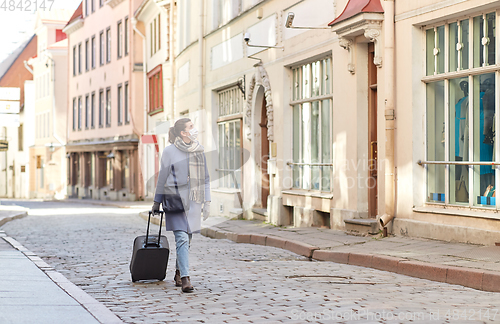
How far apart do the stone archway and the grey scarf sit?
855cm

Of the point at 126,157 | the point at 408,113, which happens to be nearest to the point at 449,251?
the point at 408,113

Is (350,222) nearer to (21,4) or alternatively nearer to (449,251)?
(449,251)

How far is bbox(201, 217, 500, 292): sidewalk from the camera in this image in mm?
7716

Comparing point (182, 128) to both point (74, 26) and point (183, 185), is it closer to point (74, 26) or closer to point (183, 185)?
point (183, 185)

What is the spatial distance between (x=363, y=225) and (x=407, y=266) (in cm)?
356

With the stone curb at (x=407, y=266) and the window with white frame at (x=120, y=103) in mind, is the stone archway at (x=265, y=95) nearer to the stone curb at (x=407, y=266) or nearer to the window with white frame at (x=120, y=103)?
the stone curb at (x=407, y=266)

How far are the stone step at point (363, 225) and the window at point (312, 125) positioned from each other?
1.66 metres

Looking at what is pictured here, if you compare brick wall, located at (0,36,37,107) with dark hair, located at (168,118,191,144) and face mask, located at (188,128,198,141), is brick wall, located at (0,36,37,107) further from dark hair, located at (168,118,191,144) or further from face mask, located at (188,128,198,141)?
face mask, located at (188,128,198,141)

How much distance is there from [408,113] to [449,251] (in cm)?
269

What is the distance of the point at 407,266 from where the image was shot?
8500 millimetres

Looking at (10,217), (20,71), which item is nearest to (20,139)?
(20,71)

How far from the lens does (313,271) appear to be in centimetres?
883

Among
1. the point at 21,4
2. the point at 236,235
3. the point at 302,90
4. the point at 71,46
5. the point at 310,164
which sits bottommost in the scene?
the point at 236,235

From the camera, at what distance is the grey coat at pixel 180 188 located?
7.56 meters
